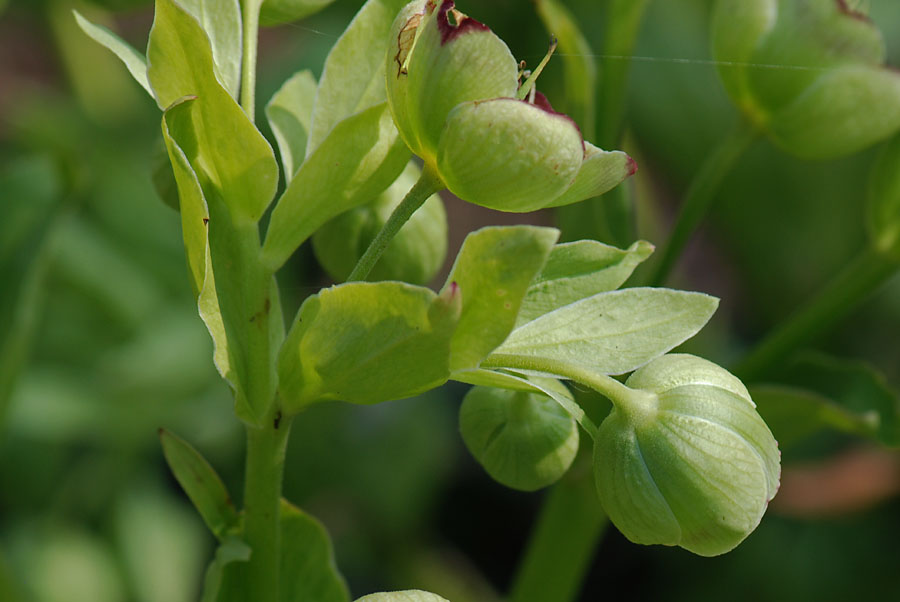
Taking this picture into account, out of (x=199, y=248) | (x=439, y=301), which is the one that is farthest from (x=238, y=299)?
(x=439, y=301)

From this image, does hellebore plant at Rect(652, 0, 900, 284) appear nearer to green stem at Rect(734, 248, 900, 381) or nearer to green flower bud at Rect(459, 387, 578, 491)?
green stem at Rect(734, 248, 900, 381)

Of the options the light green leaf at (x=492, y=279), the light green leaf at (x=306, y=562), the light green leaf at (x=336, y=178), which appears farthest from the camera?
the light green leaf at (x=306, y=562)

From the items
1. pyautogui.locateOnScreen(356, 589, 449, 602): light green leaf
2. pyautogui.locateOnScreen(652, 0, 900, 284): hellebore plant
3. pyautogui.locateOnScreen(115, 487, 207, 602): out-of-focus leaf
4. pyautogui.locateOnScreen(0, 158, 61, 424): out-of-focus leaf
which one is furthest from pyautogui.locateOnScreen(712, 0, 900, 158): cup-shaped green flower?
pyautogui.locateOnScreen(115, 487, 207, 602): out-of-focus leaf

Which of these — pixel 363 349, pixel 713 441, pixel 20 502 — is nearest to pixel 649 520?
pixel 713 441

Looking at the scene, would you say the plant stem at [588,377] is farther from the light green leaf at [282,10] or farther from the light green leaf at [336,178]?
the light green leaf at [282,10]

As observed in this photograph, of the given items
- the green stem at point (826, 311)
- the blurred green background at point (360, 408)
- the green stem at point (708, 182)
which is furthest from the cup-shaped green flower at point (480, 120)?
the blurred green background at point (360, 408)

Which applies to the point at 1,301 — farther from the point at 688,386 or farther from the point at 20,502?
the point at 20,502
